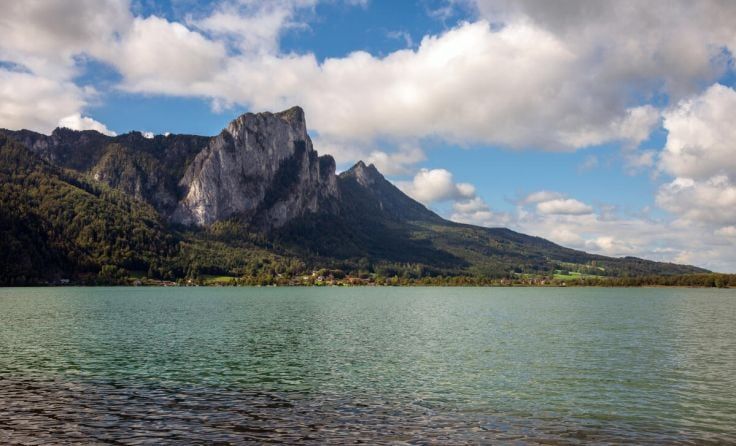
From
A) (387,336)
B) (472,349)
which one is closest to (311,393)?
(472,349)

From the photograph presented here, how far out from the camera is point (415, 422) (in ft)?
109

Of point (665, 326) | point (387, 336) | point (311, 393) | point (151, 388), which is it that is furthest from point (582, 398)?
point (665, 326)

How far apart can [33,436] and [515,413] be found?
2930 cm

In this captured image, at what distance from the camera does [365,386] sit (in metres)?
→ 44.2

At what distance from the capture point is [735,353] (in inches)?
2456

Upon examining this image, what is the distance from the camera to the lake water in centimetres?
3131

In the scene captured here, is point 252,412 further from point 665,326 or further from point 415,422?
point 665,326

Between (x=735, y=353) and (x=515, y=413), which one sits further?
(x=735, y=353)

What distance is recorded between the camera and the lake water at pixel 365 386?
31312mm

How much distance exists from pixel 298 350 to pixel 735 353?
51624 millimetres

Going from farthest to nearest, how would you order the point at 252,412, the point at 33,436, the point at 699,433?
the point at 252,412
the point at 699,433
the point at 33,436

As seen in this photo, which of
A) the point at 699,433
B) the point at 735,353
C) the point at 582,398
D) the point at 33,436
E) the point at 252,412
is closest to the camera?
the point at 33,436

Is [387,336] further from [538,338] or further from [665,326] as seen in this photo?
[665,326]

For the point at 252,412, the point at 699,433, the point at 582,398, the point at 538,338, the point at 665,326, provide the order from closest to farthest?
the point at 699,433 < the point at 252,412 < the point at 582,398 < the point at 538,338 < the point at 665,326
